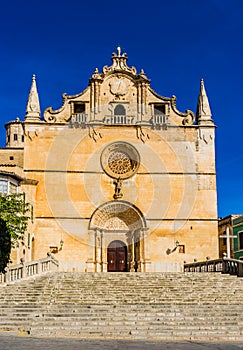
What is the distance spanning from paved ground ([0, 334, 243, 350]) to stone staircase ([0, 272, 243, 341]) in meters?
1.04

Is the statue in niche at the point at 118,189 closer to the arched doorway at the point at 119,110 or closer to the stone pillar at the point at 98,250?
the stone pillar at the point at 98,250

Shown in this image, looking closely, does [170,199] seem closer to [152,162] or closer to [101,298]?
[152,162]

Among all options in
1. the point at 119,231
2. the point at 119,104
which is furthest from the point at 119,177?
the point at 119,104

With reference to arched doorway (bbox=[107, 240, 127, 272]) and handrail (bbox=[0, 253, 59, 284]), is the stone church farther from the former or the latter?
handrail (bbox=[0, 253, 59, 284])

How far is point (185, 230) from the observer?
105ft

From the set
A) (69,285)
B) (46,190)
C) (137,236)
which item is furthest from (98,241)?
(69,285)

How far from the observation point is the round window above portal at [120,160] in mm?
32750

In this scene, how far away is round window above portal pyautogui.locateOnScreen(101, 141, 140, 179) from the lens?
1289 inches

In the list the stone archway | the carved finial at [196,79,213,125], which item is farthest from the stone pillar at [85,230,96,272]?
the carved finial at [196,79,213,125]

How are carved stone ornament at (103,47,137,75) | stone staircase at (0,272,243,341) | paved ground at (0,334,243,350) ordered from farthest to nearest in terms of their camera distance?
carved stone ornament at (103,47,137,75) < stone staircase at (0,272,243,341) < paved ground at (0,334,243,350)

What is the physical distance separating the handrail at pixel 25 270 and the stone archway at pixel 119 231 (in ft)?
20.1

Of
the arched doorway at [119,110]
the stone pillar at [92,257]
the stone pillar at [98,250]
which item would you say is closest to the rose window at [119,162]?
the arched doorway at [119,110]

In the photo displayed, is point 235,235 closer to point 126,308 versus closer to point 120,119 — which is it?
point 120,119

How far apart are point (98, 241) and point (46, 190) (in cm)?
452
